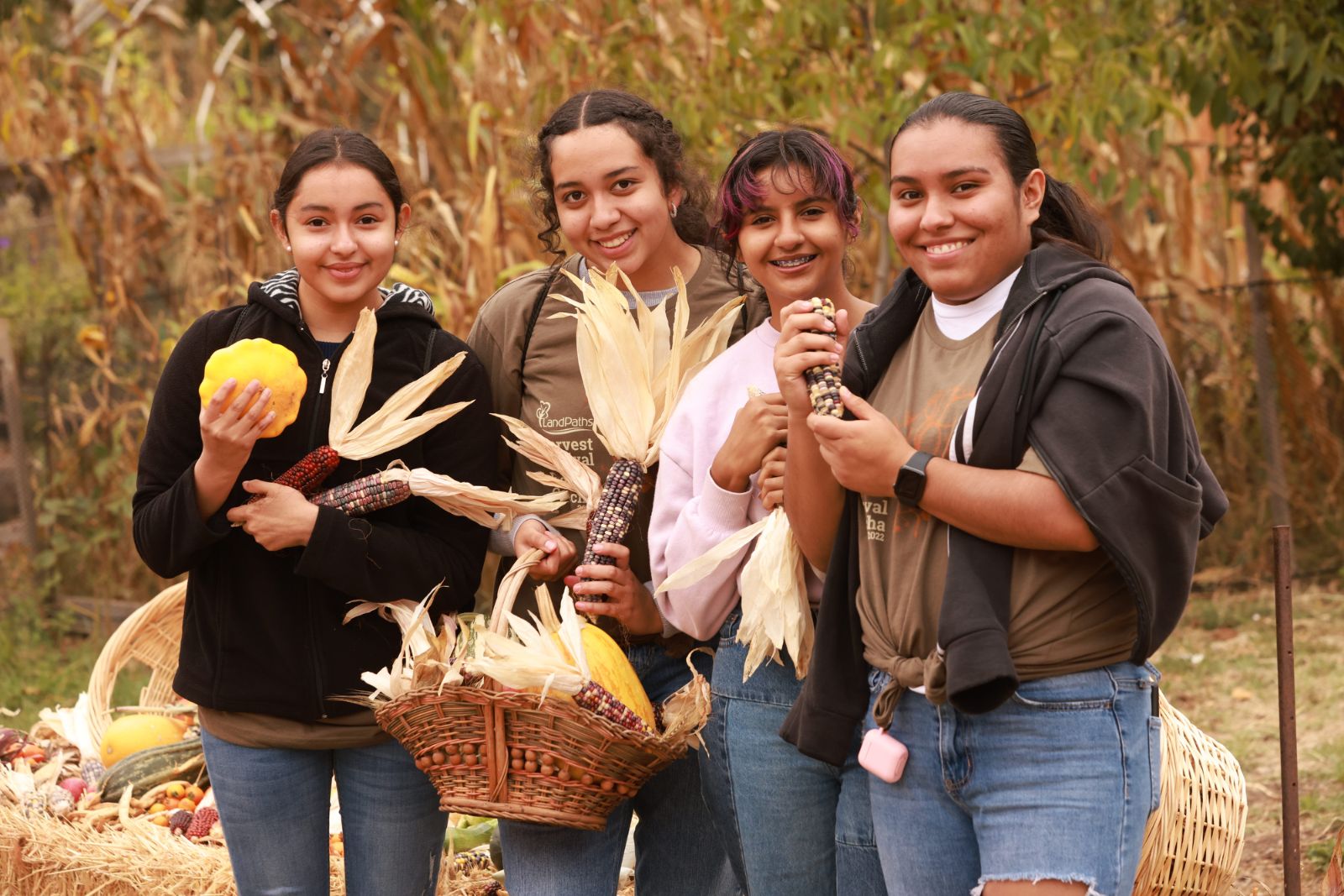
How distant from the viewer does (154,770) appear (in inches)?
167

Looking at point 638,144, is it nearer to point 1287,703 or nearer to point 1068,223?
point 1068,223

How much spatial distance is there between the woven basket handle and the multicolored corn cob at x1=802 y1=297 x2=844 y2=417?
78cm

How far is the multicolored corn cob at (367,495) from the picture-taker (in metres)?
2.74

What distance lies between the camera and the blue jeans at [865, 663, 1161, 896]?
2033 millimetres

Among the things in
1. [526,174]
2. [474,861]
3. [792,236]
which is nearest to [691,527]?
[792,236]

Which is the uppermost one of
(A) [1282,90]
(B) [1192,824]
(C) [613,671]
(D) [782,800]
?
(A) [1282,90]

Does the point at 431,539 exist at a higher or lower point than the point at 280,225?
lower

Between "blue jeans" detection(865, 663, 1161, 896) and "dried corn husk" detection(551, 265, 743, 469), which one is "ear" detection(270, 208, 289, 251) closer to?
"dried corn husk" detection(551, 265, 743, 469)

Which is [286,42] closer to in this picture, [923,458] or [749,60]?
[749,60]

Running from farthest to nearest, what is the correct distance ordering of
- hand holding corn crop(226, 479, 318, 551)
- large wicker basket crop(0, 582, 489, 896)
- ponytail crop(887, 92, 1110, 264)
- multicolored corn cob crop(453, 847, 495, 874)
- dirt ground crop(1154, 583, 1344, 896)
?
dirt ground crop(1154, 583, 1344, 896), multicolored corn cob crop(453, 847, 495, 874), large wicker basket crop(0, 582, 489, 896), hand holding corn crop(226, 479, 318, 551), ponytail crop(887, 92, 1110, 264)

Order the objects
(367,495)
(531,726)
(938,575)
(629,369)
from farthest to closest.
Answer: (629,369) → (367,495) → (531,726) → (938,575)

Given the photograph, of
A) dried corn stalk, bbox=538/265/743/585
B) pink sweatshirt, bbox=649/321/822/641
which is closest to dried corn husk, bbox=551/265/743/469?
dried corn stalk, bbox=538/265/743/585

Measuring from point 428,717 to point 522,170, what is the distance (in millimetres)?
3365

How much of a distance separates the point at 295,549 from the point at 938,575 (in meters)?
1.31
